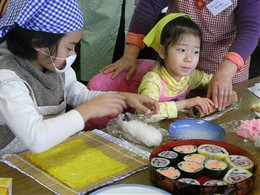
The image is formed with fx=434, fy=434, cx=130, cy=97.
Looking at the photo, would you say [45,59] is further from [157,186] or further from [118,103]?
[157,186]

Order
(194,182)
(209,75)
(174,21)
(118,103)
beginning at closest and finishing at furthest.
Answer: (194,182), (118,103), (174,21), (209,75)

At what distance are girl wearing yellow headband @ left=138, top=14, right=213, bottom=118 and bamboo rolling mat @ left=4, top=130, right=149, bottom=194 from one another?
1.17 ft

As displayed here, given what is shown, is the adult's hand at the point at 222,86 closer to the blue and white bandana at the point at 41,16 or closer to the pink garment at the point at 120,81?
the pink garment at the point at 120,81

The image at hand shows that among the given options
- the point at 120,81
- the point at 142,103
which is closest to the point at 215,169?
the point at 142,103

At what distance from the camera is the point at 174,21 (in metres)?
1.71

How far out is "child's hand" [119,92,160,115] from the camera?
138cm

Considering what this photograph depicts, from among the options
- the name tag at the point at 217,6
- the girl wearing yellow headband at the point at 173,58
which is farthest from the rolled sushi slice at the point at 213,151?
the name tag at the point at 217,6

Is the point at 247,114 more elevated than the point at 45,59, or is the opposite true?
the point at 45,59

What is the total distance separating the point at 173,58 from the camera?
65.7 inches

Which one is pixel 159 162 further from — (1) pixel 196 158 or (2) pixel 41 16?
(2) pixel 41 16

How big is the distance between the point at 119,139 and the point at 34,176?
312 millimetres

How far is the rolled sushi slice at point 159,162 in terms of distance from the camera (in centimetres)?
109

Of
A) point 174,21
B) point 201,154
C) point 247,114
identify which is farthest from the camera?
point 174,21

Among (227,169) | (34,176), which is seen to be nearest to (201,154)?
(227,169)
